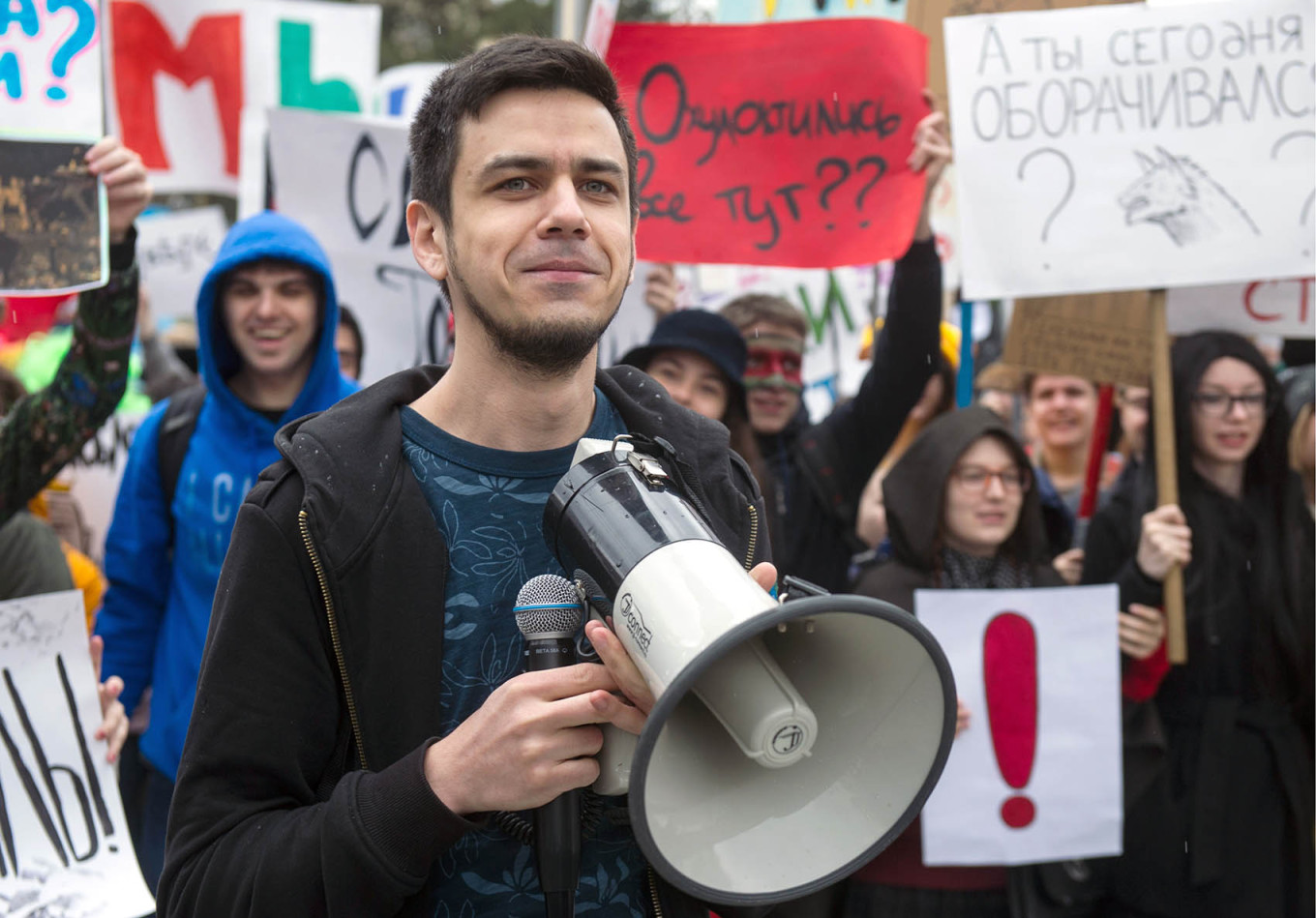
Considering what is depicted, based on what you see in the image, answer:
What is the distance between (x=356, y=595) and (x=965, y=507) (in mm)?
2410

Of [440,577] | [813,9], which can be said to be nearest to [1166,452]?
[440,577]

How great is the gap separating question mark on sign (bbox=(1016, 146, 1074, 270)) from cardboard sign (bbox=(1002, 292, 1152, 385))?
73 cm

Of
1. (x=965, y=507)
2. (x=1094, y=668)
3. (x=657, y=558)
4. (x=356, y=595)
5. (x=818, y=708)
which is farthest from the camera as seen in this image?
(x=965, y=507)

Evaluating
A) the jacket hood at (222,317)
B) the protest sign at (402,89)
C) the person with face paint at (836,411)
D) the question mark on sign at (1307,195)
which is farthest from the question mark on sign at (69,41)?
the protest sign at (402,89)

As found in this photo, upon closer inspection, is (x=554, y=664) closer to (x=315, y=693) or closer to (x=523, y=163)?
(x=315, y=693)

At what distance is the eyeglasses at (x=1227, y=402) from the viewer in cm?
364

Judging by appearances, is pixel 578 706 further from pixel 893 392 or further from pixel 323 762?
pixel 893 392

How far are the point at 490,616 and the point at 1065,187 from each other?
8.11 ft

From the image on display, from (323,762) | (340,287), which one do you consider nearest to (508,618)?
(323,762)

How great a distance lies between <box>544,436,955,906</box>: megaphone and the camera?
46.9 inches

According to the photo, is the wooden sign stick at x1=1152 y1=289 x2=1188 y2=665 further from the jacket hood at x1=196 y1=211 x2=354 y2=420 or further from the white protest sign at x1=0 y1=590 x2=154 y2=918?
the white protest sign at x1=0 y1=590 x2=154 y2=918

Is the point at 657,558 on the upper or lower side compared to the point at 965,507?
upper

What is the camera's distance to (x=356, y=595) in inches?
58.1

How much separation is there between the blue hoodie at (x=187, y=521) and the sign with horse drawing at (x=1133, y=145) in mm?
1873
